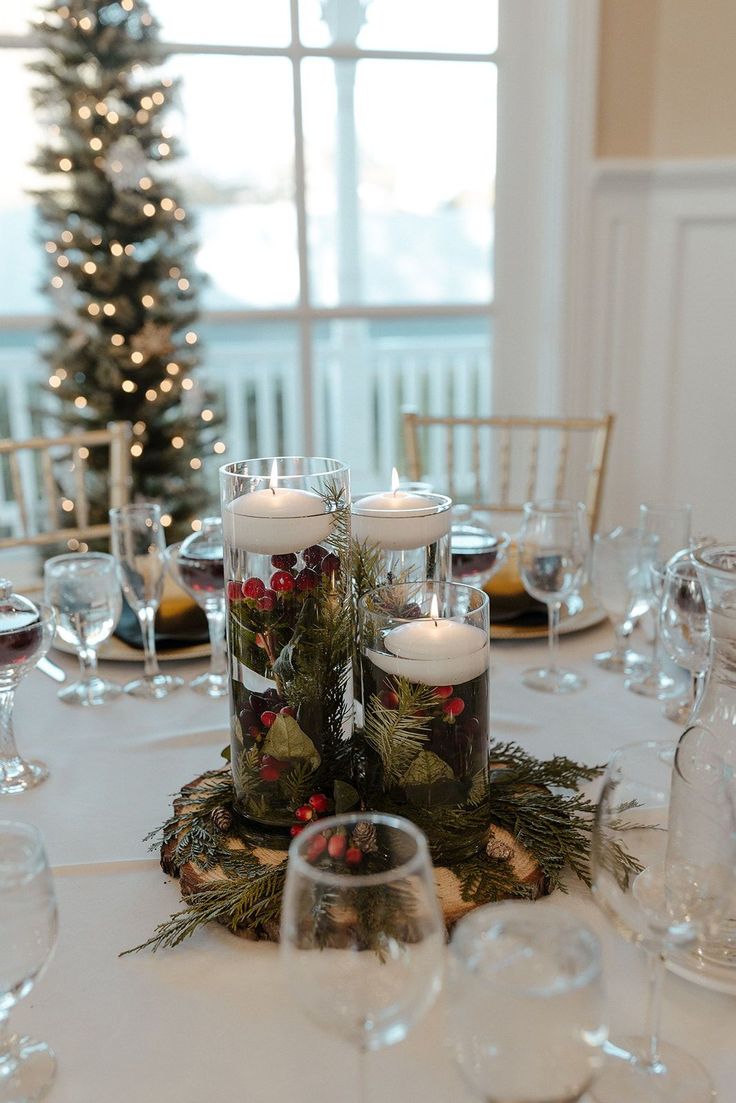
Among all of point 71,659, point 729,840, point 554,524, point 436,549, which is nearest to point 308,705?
point 436,549

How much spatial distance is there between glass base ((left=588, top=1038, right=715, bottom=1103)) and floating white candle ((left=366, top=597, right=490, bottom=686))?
27cm

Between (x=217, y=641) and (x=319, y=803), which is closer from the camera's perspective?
(x=319, y=803)

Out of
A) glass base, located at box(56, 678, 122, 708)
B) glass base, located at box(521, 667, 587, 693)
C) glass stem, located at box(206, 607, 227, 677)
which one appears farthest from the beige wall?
glass base, located at box(56, 678, 122, 708)

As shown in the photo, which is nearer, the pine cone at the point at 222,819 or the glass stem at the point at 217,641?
the pine cone at the point at 222,819

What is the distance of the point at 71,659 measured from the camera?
132 cm

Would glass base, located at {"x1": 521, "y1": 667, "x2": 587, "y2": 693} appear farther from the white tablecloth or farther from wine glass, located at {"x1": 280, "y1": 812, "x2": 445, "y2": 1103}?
wine glass, located at {"x1": 280, "y1": 812, "x2": 445, "y2": 1103}

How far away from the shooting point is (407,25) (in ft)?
9.34

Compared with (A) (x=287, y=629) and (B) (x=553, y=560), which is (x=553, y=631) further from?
(A) (x=287, y=629)

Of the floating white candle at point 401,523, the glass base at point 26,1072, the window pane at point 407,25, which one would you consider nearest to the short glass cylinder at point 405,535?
the floating white candle at point 401,523

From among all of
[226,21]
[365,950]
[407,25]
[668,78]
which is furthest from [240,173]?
[365,950]

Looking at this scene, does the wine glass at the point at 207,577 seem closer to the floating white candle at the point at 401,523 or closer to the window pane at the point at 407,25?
the floating white candle at the point at 401,523

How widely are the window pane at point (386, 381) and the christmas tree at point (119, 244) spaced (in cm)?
43

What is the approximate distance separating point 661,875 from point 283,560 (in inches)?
13.7

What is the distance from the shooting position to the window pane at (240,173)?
282 cm
